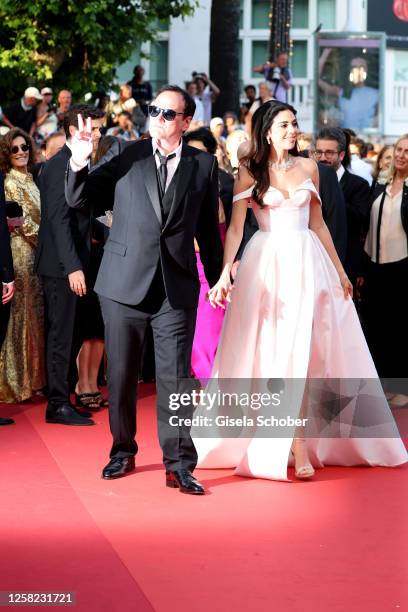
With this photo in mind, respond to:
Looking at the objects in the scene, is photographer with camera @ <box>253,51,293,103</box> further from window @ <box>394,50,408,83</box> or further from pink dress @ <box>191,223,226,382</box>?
window @ <box>394,50,408,83</box>

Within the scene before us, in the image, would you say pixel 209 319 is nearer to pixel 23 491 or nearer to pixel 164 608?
pixel 23 491

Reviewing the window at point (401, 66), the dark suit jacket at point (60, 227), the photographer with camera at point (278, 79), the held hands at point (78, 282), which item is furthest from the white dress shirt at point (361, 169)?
the window at point (401, 66)

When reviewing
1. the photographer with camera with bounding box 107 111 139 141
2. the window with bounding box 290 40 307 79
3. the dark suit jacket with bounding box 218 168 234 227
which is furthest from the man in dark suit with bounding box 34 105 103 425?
the window with bounding box 290 40 307 79

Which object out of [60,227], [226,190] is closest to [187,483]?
[60,227]

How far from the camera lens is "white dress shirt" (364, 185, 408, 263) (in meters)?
10.5

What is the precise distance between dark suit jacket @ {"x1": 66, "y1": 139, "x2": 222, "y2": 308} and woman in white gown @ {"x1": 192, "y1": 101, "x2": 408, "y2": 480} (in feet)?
1.81

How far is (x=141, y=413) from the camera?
989cm

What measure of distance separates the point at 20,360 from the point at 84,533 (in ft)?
13.0

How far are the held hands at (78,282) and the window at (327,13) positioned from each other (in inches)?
1507

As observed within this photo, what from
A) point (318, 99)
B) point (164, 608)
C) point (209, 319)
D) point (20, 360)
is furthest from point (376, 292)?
point (318, 99)

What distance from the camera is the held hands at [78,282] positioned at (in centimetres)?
858

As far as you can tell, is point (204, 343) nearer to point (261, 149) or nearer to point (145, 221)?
point (261, 149)

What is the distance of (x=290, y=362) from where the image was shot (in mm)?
7762

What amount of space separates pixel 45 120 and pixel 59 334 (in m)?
8.64
